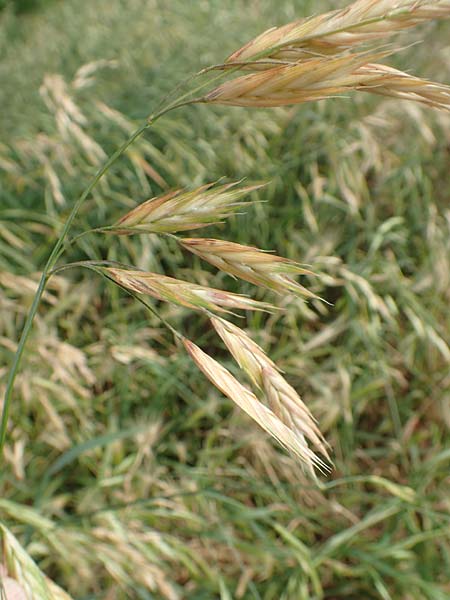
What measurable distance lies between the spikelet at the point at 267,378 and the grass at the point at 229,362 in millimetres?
1045

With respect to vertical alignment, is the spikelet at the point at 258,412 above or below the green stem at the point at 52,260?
below

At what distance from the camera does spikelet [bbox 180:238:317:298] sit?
2.18 ft

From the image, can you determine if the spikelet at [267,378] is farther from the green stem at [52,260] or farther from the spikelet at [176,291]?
the green stem at [52,260]

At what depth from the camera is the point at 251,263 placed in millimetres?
670

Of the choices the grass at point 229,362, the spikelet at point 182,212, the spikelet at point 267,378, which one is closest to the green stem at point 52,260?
the spikelet at point 182,212

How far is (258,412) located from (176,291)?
11 cm

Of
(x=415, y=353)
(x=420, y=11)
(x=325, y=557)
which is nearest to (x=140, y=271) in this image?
(x=420, y=11)

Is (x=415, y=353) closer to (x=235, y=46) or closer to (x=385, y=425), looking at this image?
(x=385, y=425)

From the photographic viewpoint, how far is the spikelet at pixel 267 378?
2.20 feet

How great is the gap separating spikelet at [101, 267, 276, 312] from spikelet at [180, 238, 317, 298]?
2cm

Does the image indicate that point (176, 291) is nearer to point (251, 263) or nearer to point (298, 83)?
point (251, 263)

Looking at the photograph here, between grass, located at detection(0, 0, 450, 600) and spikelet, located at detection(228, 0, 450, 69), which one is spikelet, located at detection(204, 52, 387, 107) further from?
grass, located at detection(0, 0, 450, 600)

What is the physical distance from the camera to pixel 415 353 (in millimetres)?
2414

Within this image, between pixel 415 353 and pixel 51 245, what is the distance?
112cm
